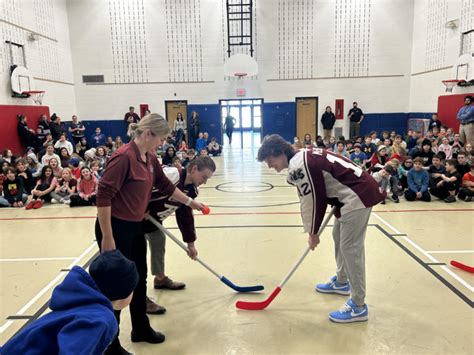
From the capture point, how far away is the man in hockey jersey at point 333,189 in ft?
10.2

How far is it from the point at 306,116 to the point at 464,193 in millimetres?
11086

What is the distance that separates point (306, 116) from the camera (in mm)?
18328

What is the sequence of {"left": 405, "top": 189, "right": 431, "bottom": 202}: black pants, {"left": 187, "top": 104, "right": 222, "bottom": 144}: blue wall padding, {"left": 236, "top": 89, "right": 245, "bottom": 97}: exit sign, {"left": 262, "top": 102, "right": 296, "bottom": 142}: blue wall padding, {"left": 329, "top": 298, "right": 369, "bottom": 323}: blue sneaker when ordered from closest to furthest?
1. {"left": 329, "top": 298, "right": 369, "bottom": 323}: blue sneaker
2. {"left": 405, "top": 189, "right": 431, "bottom": 202}: black pants
3. {"left": 236, "top": 89, "right": 245, "bottom": 97}: exit sign
4. {"left": 262, "top": 102, "right": 296, "bottom": 142}: blue wall padding
5. {"left": 187, "top": 104, "right": 222, "bottom": 144}: blue wall padding

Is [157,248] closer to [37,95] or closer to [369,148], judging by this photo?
[369,148]

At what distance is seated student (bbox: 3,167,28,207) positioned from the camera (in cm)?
805

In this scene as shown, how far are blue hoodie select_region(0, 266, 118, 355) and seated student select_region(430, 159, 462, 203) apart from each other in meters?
7.89

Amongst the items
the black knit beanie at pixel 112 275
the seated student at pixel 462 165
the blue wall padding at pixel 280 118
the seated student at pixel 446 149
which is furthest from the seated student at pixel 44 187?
the blue wall padding at pixel 280 118

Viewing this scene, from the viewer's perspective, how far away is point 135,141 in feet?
8.91

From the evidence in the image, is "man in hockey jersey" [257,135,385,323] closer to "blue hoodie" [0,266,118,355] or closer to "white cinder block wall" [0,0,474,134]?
"blue hoodie" [0,266,118,355]

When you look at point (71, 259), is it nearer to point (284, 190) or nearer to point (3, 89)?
Result: point (284, 190)

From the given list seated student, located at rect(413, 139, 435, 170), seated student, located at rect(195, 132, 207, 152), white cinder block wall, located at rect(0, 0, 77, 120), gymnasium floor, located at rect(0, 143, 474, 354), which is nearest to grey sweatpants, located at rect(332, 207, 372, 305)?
gymnasium floor, located at rect(0, 143, 474, 354)

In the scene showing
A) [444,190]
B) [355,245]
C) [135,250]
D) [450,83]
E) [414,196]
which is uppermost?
[450,83]

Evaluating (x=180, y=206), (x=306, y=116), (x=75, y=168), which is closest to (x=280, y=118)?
(x=306, y=116)

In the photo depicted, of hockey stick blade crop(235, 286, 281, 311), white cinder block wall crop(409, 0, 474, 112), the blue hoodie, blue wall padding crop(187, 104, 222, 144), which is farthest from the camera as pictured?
blue wall padding crop(187, 104, 222, 144)
